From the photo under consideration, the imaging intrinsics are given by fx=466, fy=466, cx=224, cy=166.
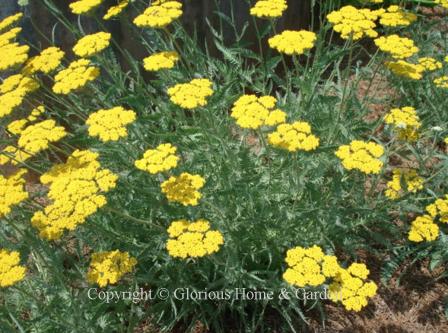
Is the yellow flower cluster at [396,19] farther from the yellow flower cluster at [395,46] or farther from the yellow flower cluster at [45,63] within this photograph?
the yellow flower cluster at [45,63]

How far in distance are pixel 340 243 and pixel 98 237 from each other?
5.28ft

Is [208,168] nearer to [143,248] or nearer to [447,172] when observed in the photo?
[143,248]

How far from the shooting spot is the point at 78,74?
2.65m

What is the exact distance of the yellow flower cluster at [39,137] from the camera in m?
2.40

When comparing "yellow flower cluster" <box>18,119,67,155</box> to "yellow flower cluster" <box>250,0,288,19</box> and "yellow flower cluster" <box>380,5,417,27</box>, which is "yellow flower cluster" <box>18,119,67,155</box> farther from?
"yellow flower cluster" <box>380,5,417,27</box>

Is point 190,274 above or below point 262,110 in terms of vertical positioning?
below

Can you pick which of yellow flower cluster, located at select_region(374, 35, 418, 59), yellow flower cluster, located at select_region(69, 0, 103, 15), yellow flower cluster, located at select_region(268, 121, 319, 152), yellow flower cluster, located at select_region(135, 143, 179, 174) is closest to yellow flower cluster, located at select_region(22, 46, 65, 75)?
yellow flower cluster, located at select_region(69, 0, 103, 15)

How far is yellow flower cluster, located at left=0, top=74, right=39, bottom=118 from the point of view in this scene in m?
2.55

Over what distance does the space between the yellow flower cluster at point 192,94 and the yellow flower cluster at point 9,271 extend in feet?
3.62

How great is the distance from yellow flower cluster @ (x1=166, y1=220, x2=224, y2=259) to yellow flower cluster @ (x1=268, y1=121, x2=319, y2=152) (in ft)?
1.79

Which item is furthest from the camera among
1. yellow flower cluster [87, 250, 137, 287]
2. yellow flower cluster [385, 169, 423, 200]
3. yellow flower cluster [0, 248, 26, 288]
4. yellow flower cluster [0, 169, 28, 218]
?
yellow flower cluster [385, 169, 423, 200]

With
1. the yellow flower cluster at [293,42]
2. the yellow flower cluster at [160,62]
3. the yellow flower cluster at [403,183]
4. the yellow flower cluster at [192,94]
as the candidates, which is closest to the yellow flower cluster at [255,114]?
the yellow flower cluster at [192,94]

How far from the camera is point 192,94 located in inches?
96.7

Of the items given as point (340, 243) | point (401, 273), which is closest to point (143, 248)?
point (340, 243)
